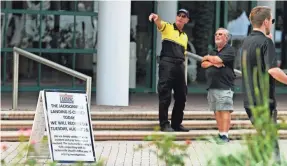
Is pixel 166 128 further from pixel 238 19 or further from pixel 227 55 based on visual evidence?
pixel 238 19

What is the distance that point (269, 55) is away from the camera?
636 centimetres

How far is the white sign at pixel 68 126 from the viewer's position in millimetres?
8102

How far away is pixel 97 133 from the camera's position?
10953 mm

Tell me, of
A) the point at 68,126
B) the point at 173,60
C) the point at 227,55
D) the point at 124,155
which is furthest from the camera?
the point at 173,60

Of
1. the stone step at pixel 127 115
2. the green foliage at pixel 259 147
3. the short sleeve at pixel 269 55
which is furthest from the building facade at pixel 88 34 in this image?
the green foliage at pixel 259 147

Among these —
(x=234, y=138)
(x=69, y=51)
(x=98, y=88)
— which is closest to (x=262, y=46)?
(x=234, y=138)

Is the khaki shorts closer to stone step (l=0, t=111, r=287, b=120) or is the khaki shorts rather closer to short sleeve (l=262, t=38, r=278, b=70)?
stone step (l=0, t=111, r=287, b=120)

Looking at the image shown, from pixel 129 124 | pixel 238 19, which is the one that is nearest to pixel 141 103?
pixel 129 124

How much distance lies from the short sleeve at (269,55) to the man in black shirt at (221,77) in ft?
12.2

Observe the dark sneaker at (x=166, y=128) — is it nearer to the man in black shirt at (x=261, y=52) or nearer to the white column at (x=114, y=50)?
the white column at (x=114, y=50)

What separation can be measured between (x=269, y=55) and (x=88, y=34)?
33.8 feet

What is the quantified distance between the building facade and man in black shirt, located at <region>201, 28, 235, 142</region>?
5.28 m

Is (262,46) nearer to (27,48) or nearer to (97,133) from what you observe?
(97,133)

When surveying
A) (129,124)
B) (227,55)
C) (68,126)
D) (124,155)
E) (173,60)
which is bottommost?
(124,155)
